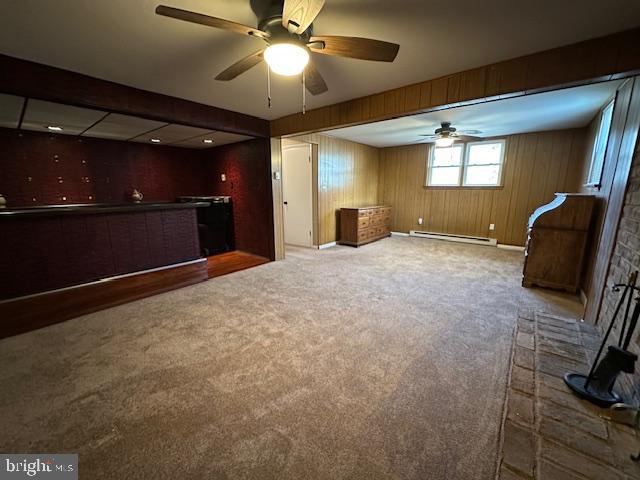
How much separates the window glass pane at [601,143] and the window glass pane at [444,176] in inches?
98.8

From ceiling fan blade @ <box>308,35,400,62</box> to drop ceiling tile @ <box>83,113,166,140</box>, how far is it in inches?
111

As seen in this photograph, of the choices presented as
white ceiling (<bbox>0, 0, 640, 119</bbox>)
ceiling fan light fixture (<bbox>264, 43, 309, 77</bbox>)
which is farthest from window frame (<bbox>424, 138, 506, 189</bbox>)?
ceiling fan light fixture (<bbox>264, 43, 309, 77</bbox>)

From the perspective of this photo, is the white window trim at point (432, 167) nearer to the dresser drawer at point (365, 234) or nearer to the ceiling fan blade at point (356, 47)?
the dresser drawer at point (365, 234)

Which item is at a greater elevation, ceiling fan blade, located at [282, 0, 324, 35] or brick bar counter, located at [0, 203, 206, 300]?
ceiling fan blade, located at [282, 0, 324, 35]

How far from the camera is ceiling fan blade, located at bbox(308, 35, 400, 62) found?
4.84 ft

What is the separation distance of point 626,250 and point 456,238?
169 inches

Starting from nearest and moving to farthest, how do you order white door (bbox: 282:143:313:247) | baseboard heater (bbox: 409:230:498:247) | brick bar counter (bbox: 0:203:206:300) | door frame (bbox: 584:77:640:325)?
door frame (bbox: 584:77:640:325) < brick bar counter (bbox: 0:203:206:300) < white door (bbox: 282:143:313:247) < baseboard heater (bbox: 409:230:498:247)

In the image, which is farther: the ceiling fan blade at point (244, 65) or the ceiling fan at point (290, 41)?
the ceiling fan blade at point (244, 65)

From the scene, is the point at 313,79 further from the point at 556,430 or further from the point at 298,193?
the point at 298,193

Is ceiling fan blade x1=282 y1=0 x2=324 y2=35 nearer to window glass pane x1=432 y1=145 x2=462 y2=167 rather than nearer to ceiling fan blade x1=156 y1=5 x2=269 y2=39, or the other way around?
Answer: ceiling fan blade x1=156 y1=5 x2=269 y2=39

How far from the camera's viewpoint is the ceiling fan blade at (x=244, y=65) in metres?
1.69

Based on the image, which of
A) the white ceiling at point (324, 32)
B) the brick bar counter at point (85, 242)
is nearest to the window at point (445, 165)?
the white ceiling at point (324, 32)

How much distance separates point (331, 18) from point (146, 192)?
17.7 ft

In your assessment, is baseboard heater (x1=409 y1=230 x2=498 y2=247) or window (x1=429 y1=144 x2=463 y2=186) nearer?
baseboard heater (x1=409 y1=230 x2=498 y2=247)
